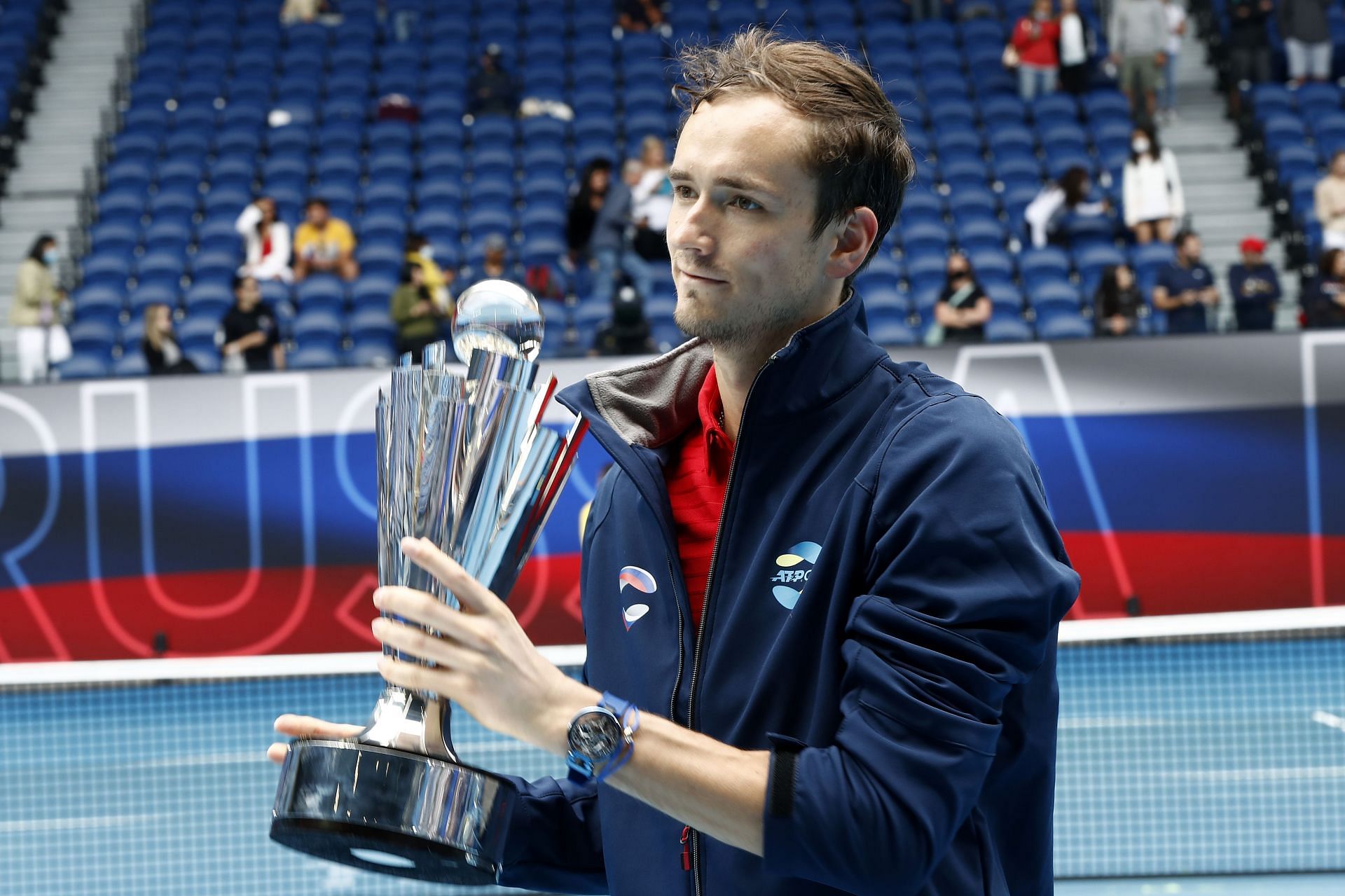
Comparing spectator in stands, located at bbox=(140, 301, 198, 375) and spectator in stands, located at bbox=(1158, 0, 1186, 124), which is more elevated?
spectator in stands, located at bbox=(1158, 0, 1186, 124)

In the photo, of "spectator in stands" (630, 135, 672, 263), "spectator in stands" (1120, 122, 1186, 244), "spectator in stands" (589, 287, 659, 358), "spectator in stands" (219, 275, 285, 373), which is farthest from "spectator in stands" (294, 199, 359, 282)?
"spectator in stands" (1120, 122, 1186, 244)

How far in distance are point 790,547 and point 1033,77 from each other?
14359 millimetres

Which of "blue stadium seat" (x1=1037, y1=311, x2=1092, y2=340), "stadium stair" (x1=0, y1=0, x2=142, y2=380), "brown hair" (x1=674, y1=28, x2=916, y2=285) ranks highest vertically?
"stadium stair" (x1=0, y1=0, x2=142, y2=380)

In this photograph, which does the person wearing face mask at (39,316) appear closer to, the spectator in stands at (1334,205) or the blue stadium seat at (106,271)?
the blue stadium seat at (106,271)

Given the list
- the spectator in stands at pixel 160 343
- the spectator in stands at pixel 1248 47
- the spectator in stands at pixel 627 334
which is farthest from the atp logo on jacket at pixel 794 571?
the spectator in stands at pixel 1248 47

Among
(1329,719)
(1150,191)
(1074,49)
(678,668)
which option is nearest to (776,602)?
(678,668)

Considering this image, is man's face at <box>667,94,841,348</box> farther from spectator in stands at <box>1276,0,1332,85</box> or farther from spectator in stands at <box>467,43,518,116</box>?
spectator in stands at <box>1276,0,1332,85</box>

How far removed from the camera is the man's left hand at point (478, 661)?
51.2 inches

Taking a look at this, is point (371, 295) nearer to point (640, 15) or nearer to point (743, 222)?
point (640, 15)

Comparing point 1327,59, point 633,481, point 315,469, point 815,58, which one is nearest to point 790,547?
point 633,481

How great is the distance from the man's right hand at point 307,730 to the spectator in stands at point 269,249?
11.0 meters

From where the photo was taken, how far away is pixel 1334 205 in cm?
1210

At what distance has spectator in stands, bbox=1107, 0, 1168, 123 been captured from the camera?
14.2 m

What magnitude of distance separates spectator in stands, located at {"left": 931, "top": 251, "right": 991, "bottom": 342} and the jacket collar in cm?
888
